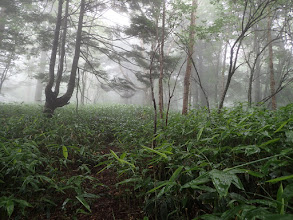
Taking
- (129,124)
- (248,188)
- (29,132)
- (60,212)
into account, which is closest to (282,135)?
(248,188)

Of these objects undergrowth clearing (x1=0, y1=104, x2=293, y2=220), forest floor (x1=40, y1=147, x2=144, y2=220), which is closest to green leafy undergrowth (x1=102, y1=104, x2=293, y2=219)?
undergrowth clearing (x1=0, y1=104, x2=293, y2=220)

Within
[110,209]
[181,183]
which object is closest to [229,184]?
[181,183]

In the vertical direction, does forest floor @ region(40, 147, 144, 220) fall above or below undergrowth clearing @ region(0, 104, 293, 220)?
below

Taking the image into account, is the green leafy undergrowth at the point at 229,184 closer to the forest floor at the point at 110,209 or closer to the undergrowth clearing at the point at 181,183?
the undergrowth clearing at the point at 181,183

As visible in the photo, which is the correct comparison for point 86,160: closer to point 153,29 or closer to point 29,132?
point 29,132

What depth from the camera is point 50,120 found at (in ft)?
17.5

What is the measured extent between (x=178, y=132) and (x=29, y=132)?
148 inches

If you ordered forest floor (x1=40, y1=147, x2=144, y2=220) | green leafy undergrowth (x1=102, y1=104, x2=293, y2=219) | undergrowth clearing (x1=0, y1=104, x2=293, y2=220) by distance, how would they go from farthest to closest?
forest floor (x1=40, y1=147, x2=144, y2=220), undergrowth clearing (x1=0, y1=104, x2=293, y2=220), green leafy undergrowth (x1=102, y1=104, x2=293, y2=219)

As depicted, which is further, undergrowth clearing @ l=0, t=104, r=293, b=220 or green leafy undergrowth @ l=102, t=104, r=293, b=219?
undergrowth clearing @ l=0, t=104, r=293, b=220

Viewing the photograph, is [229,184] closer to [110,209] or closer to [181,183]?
[181,183]

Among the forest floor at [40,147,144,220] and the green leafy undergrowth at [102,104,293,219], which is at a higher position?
the green leafy undergrowth at [102,104,293,219]

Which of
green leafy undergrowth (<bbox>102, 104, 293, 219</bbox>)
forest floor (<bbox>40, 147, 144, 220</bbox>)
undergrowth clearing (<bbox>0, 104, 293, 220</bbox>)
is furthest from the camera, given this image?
forest floor (<bbox>40, 147, 144, 220</bbox>)

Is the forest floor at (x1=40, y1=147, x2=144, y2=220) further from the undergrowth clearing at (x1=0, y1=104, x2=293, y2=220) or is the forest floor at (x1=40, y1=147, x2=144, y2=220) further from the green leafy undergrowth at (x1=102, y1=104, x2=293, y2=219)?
the green leafy undergrowth at (x1=102, y1=104, x2=293, y2=219)

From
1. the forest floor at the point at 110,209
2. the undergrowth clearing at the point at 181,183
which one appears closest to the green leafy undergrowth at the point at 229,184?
the undergrowth clearing at the point at 181,183
